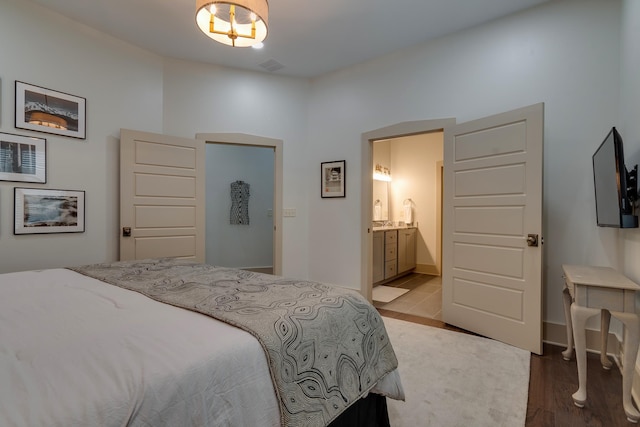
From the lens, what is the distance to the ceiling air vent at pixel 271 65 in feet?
12.2

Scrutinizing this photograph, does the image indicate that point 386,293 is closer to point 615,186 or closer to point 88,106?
point 615,186

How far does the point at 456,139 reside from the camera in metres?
3.00

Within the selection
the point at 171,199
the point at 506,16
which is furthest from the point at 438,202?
the point at 171,199

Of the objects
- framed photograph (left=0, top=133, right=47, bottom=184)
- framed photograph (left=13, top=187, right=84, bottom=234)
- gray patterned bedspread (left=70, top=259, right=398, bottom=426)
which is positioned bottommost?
gray patterned bedspread (left=70, top=259, right=398, bottom=426)

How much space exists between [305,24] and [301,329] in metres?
2.93

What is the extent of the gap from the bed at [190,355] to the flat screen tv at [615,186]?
64.4 inches

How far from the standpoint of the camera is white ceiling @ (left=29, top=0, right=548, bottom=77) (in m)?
2.70

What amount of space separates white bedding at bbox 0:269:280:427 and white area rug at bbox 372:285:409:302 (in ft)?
10.8

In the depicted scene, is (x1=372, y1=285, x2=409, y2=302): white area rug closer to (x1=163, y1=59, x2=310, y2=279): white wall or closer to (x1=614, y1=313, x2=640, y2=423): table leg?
(x1=163, y1=59, x2=310, y2=279): white wall

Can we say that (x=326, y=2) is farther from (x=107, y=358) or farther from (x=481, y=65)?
(x=107, y=358)

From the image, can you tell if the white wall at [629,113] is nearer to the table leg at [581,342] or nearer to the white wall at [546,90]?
the white wall at [546,90]

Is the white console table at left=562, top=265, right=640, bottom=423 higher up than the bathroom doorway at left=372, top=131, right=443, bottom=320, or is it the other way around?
the bathroom doorway at left=372, top=131, right=443, bottom=320

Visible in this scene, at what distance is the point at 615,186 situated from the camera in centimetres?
185

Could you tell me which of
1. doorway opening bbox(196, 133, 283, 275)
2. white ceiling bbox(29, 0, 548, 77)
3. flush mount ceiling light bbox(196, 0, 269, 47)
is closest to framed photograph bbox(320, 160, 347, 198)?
doorway opening bbox(196, 133, 283, 275)
